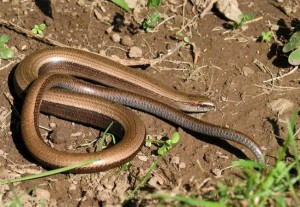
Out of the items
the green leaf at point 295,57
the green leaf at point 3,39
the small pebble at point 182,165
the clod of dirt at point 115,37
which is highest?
the green leaf at point 295,57

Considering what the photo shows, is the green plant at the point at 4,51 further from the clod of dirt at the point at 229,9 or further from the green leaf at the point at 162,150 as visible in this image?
the clod of dirt at the point at 229,9

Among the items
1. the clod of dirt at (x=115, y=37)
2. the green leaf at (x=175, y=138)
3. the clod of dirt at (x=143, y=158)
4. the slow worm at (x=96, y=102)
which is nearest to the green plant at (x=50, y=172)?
the slow worm at (x=96, y=102)

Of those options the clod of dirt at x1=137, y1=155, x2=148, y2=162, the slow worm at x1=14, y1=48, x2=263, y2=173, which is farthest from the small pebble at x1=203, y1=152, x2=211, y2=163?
the clod of dirt at x1=137, y1=155, x2=148, y2=162

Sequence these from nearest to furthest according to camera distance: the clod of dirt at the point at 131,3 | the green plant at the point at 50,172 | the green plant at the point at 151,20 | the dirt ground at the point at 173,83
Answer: the green plant at the point at 50,172, the dirt ground at the point at 173,83, the green plant at the point at 151,20, the clod of dirt at the point at 131,3

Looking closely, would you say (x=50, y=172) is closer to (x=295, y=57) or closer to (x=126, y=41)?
(x=126, y=41)

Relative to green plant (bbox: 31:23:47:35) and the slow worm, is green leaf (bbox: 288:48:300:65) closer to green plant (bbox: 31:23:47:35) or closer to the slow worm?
the slow worm

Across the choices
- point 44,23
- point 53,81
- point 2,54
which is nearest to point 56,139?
point 53,81
